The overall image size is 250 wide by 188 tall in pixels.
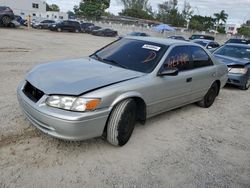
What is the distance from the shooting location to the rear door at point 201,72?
4891mm

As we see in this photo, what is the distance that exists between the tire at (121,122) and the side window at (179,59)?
1.05m

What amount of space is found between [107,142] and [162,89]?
1216mm

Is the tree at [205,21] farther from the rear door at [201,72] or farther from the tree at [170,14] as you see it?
the rear door at [201,72]

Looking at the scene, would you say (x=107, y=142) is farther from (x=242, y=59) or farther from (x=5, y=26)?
(x=5, y=26)

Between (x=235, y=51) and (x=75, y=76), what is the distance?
709cm

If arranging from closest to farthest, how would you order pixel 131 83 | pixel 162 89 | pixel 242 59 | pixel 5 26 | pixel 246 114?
→ 1. pixel 131 83
2. pixel 162 89
3. pixel 246 114
4. pixel 242 59
5. pixel 5 26

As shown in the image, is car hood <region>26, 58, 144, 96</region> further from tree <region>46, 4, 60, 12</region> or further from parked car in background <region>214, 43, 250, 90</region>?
tree <region>46, 4, 60, 12</region>

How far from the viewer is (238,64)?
7.52 metres

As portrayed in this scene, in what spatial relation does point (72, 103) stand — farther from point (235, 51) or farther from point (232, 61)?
point (235, 51)

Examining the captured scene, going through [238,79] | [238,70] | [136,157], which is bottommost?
[136,157]

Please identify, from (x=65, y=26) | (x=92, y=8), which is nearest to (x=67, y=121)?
(x=65, y=26)

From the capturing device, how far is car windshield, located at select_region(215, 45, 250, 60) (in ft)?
27.9

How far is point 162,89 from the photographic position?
4.02 meters

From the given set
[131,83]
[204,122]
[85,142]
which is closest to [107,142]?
[85,142]
